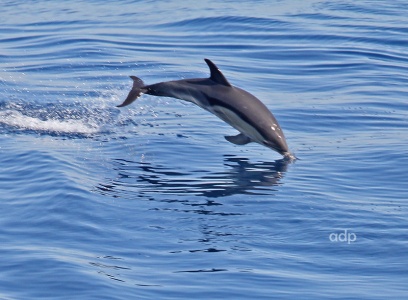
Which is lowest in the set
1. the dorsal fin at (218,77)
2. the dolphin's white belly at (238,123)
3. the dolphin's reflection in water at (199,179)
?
the dolphin's reflection in water at (199,179)

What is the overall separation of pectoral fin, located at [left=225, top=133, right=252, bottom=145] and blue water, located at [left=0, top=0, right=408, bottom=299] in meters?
0.24

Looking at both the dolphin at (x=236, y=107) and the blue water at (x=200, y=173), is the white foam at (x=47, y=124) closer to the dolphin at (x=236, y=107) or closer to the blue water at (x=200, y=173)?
the blue water at (x=200, y=173)

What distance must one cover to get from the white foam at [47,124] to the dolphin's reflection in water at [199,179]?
1571 millimetres

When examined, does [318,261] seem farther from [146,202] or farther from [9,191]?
[9,191]

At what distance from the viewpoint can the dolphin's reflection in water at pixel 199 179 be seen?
10773 millimetres

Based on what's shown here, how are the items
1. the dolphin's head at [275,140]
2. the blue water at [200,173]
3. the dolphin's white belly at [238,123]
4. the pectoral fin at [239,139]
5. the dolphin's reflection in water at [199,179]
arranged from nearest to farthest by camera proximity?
1. the blue water at [200,173]
2. the dolphin's reflection in water at [199,179]
3. the dolphin's head at [275,140]
4. the dolphin's white belly at [238,123]
5. the pectoral fin at [239,139]

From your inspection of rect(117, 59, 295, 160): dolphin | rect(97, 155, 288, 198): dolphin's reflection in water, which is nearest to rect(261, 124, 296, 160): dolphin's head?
rect(117, 59, 295, 160): dolphin

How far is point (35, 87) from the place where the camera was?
53.8ft

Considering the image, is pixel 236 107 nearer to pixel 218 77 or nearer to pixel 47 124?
pixel 218 77

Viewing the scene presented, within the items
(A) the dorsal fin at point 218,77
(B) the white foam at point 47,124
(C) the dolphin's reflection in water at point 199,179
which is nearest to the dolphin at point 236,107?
(A) the dorsal fin at point 218,77

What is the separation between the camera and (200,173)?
11.6 meters

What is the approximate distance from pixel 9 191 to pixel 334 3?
15898 mm

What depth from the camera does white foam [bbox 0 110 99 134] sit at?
1340cm

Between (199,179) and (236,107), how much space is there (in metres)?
1.03
